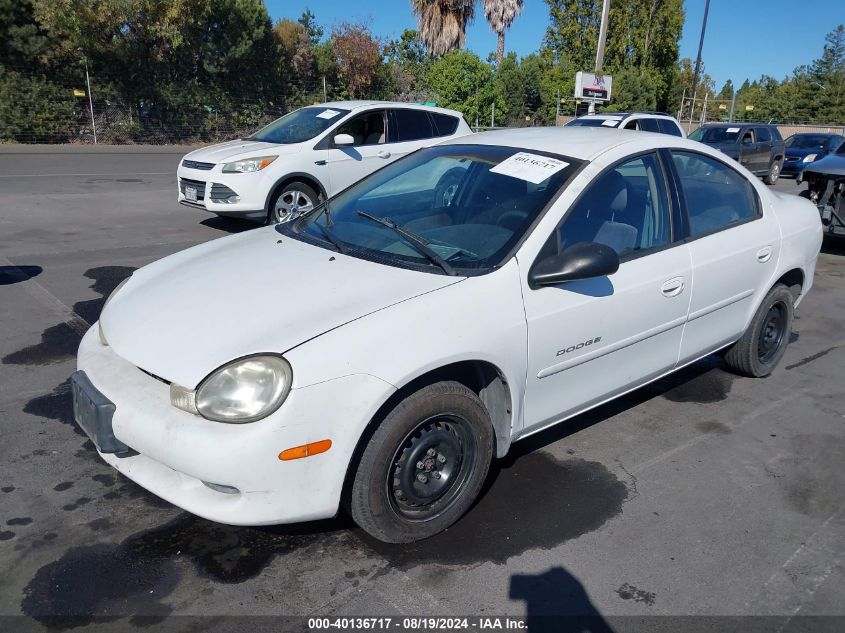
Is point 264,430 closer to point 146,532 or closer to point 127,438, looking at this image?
point 127,438

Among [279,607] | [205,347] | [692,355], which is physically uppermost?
[205,347]

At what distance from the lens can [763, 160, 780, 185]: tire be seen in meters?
19.6

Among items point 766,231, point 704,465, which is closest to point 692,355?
point 704,465

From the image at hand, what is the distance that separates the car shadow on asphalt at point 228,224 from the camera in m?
9.80

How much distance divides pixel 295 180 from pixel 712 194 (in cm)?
616

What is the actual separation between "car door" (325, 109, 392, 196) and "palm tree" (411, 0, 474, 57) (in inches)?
1043

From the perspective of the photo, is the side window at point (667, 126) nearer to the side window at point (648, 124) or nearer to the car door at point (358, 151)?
the side window at point (648, 124)

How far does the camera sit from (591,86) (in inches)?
885

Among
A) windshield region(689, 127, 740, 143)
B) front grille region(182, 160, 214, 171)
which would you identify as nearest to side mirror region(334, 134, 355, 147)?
front grille region(182, 160, 214, 171)

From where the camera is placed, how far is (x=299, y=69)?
106 feet

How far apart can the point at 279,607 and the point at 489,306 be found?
4.74 feet

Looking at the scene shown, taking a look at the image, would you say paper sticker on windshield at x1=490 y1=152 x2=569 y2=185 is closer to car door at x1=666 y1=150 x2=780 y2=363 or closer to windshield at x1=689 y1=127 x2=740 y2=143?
car door at x1=666 y1=150 x2=780 y2=363

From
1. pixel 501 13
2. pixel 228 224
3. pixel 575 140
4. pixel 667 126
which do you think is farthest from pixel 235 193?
pixel 501 13

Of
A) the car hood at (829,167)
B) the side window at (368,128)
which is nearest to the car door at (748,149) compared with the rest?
the car hood at (829,167)
